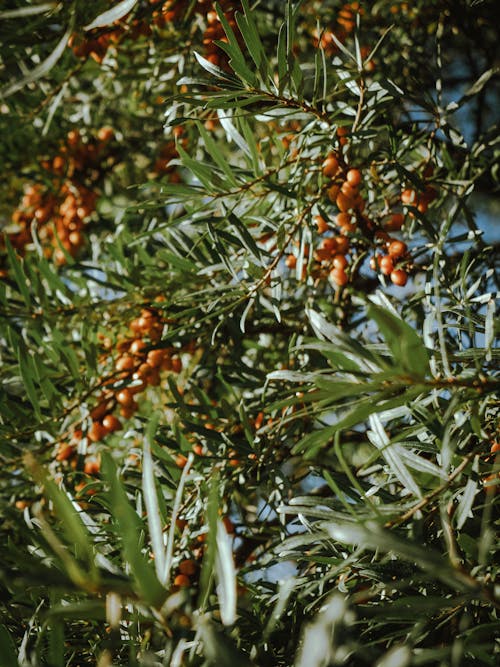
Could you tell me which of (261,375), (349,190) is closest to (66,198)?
(261,375)

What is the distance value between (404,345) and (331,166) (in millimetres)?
609

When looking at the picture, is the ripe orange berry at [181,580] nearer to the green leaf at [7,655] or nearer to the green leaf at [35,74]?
the green leaf at [7,655]

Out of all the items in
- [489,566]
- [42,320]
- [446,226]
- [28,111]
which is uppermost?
[28,111]

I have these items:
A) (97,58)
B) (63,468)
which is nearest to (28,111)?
(97,58)

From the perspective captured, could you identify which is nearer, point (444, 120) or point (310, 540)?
point (310, 540)

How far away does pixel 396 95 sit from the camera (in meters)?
0.96

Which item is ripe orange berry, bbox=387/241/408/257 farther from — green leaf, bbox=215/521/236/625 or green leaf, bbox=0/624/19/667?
green leaf, bbox=0/624/19/667

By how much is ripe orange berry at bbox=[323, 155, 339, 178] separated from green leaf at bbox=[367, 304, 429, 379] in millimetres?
563

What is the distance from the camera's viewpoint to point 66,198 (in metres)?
2.24

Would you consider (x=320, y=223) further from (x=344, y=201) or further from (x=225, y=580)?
(x=225, y=580)

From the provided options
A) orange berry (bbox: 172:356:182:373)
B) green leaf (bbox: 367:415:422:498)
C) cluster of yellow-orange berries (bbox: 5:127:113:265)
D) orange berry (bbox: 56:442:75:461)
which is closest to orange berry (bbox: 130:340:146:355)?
orange berry (bbox: 172:356:182:373)

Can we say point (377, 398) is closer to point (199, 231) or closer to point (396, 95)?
point (396, 95)

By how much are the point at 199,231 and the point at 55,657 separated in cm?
90

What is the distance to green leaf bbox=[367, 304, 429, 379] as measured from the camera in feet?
1.74
